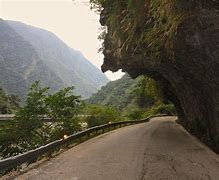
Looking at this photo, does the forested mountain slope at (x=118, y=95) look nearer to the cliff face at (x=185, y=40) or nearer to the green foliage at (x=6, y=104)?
the green foliage at (x=6, y=104)

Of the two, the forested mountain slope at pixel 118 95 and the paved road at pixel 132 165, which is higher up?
the forested mountain slope at pixel 118 95

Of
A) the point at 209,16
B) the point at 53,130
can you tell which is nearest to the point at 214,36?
the point at 209,16

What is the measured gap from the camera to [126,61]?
2238cm

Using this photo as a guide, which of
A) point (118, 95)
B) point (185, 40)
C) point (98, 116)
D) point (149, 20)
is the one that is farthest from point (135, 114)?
point (118, 95)

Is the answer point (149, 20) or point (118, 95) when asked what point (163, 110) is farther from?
point (118, 95)

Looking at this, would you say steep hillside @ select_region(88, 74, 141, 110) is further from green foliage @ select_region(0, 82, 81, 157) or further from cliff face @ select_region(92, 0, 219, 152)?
cliff face @ select_region(92, 0, 219, 152)

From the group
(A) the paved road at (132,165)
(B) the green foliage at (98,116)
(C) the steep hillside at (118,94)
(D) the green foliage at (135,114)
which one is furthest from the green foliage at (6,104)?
(A) the paved road at (132,165)

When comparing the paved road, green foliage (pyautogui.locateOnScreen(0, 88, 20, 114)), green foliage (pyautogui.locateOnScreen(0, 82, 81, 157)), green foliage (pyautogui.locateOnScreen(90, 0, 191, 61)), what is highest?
green foliage (pyautogui.locateOnScreen(0, 88, 20, 114))

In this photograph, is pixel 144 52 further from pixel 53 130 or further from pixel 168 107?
pixel 168 107

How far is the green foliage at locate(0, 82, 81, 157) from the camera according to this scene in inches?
935

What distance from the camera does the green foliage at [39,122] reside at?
23.8m

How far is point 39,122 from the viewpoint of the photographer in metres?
25.1

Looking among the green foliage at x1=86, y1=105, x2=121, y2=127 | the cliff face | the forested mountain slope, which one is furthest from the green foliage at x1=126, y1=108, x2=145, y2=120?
the forested mountain slope

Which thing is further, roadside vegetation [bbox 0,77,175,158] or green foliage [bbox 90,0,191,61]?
roadside vegetation [bbox 0,77,175,158]
